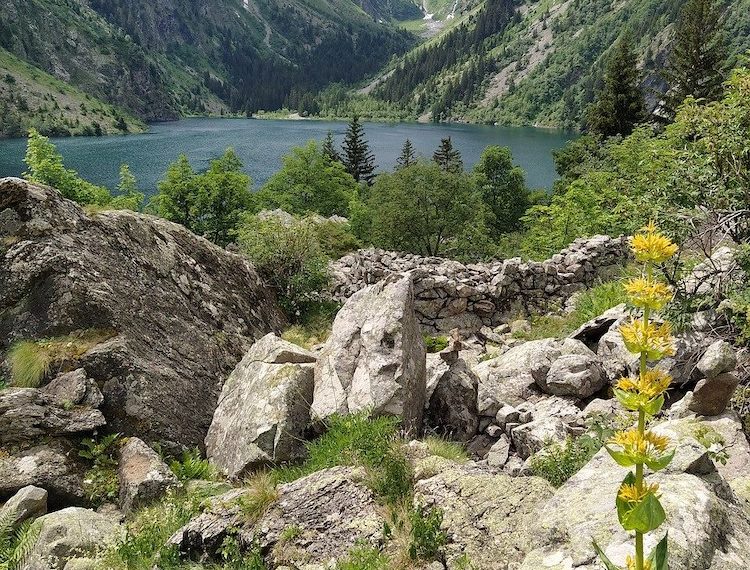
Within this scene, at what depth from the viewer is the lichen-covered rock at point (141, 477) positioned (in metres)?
8.14

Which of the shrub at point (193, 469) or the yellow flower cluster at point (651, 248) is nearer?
the yellow flower cluster at point (651, 248)

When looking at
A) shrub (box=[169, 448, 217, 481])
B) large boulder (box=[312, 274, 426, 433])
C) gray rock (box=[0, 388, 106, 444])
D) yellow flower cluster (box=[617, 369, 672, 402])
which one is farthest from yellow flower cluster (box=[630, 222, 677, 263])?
gray rock (box=[0, 388, 106, 444])

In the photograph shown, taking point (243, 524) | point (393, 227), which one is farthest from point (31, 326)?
point (393, 227)

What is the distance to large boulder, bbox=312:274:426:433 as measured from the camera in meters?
8.57

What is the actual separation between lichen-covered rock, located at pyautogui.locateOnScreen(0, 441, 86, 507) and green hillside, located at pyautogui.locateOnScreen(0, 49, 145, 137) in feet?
554

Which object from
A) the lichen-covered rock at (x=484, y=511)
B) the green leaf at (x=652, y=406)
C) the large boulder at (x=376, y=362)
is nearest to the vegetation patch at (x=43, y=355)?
the large boulder at (x=376, y=362)

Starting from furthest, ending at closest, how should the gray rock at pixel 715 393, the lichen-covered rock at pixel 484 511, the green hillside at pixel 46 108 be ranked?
the green hillside at pixel 46 108 < the gray rock at pixel 715 393 < the lichen-covered rock at pixel 484 511

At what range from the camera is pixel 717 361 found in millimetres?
7188

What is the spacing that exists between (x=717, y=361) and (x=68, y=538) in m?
9.23

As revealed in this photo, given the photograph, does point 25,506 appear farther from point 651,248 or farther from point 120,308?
point 651,248

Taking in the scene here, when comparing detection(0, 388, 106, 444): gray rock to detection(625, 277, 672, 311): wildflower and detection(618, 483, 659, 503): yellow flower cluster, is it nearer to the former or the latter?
detection(618, 483, 659, 503): yellow flower cluster

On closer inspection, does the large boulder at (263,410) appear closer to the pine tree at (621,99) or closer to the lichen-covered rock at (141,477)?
the lichen-covered rock at (141,477)

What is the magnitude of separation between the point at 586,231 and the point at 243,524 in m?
24.0

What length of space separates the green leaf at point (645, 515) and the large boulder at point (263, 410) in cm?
698
